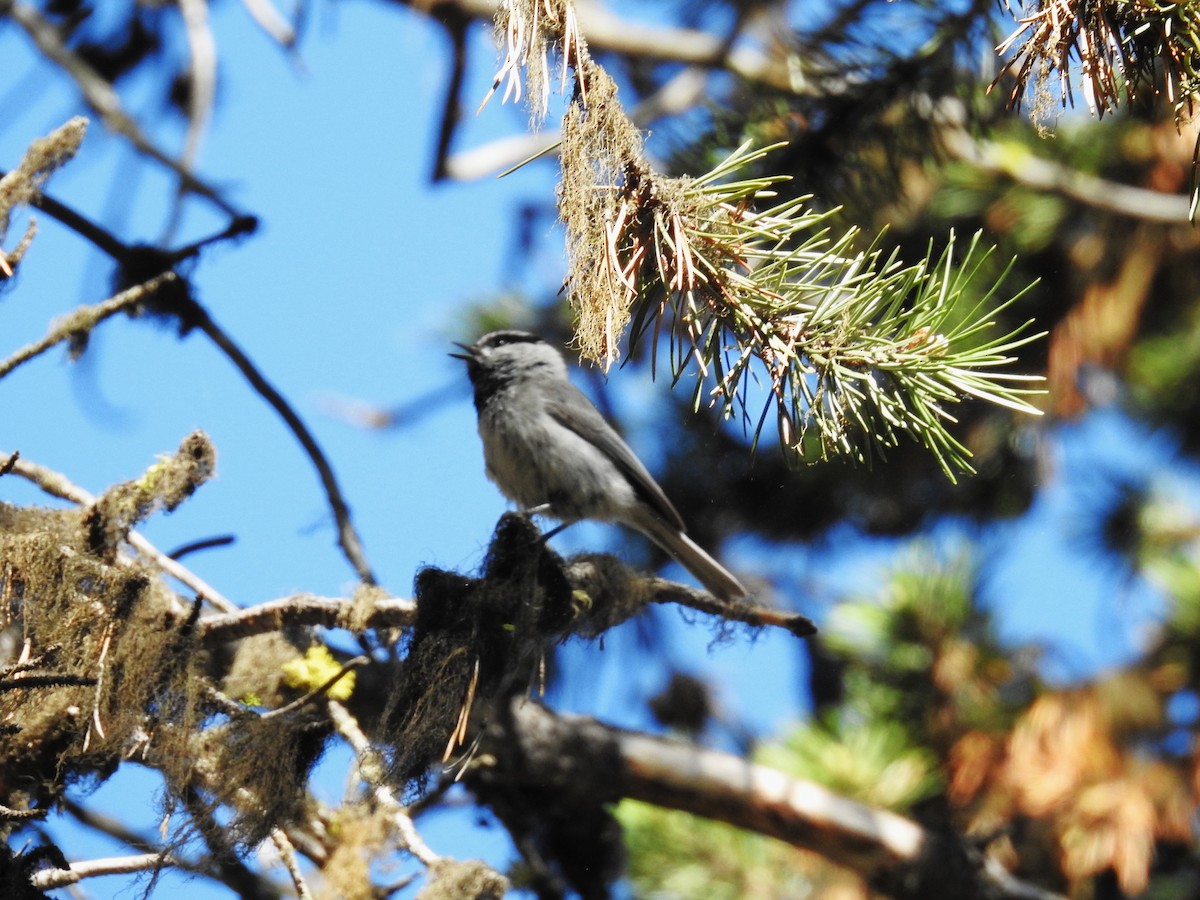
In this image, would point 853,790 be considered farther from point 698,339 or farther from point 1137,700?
point 698,339

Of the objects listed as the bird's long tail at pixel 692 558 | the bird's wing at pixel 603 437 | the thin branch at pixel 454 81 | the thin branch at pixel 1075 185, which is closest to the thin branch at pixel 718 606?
the bird's long tail at pixel 692 558

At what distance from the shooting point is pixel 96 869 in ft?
8.97

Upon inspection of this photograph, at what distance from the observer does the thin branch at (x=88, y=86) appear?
4.34 meters

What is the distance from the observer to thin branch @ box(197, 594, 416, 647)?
331 centimetres

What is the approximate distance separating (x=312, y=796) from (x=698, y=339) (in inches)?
83.3

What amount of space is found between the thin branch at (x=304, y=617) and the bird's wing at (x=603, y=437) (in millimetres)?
1601

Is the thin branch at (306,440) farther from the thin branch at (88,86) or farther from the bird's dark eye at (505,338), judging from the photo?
the bird's dark eye at (505,338)

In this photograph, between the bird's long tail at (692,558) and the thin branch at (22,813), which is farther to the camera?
the bird's long tail at (692,558)

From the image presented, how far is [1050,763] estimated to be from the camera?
4973 mm

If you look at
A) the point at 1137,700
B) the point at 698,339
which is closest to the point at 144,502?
the point at 698,339

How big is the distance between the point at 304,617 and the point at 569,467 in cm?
168

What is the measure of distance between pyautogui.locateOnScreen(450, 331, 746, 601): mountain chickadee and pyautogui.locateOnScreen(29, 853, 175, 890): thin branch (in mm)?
2337

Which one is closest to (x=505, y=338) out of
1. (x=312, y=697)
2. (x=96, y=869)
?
(x=312, y=697)

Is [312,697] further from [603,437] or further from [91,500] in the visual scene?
[603,437]
